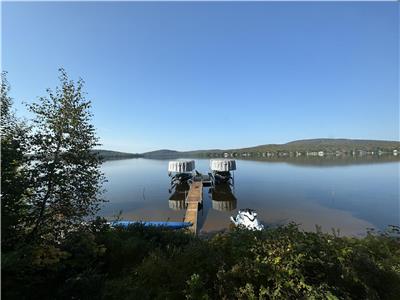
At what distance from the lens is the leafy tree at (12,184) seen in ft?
16.8

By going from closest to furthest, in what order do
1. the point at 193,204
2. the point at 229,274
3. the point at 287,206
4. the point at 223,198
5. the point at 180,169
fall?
the point at 229,274
the point at 193,204
the point at 287,206
the point at 223,198
the point at 180,169

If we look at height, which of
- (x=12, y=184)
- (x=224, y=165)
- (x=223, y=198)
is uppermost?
(x=12, y=184)

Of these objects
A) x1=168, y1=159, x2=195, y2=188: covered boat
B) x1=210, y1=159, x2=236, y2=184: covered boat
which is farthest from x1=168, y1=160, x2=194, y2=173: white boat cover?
x1=210, y1=159, x2=236, y2=184: covered boat

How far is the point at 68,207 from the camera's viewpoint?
7.09m

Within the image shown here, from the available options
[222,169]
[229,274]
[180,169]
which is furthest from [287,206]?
[229,274]

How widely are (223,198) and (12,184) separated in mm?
31275

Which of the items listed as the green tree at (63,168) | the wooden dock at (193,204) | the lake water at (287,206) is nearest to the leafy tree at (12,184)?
the green tree at (63,168)

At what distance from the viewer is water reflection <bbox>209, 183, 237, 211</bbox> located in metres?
30.7

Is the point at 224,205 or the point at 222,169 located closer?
the point at 224,205

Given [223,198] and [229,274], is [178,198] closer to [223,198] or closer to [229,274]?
[223,198]

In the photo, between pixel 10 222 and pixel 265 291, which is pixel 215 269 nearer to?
pixel 265 291

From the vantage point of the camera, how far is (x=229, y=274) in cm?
505

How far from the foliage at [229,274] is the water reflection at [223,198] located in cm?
2424

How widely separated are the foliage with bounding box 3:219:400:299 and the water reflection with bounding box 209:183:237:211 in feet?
79.5
